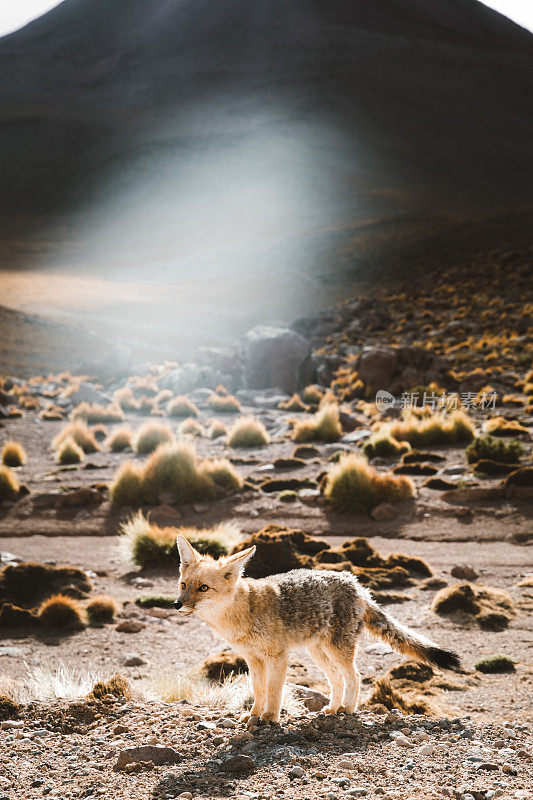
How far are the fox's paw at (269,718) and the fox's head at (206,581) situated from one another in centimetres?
82

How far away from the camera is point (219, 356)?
38.2 m

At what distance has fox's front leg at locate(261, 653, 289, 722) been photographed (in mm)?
4520

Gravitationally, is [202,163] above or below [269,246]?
above

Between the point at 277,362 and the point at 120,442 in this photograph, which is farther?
the point at 277,362

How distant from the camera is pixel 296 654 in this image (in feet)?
24.3

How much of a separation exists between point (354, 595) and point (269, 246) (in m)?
113

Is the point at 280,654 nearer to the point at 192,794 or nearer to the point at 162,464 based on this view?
the point at 192,794

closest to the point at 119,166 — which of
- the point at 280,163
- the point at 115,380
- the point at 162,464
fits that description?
the point at 280,163

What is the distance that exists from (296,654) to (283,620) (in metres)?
3.16

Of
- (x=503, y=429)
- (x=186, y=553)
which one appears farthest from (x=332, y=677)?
(x=503, y=429)

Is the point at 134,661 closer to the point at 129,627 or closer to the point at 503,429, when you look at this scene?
the point at 129,627

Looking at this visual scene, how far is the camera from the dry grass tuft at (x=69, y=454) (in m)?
20.3

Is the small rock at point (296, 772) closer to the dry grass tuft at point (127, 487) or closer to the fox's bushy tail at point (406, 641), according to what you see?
the fox's bushy tail at point (406, 641)

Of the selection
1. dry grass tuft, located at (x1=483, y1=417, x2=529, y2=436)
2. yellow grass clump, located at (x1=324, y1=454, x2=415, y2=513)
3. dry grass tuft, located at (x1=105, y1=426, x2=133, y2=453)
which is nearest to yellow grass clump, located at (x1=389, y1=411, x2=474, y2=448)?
dry grass tuft, located at (x1=483, y1=417, x2=529, y2=436)
